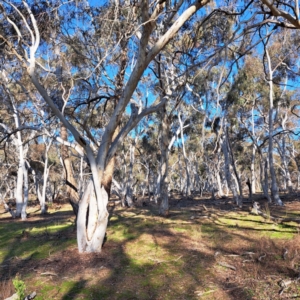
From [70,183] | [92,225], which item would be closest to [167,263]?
[92,225]

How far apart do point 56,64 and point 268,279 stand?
785cm

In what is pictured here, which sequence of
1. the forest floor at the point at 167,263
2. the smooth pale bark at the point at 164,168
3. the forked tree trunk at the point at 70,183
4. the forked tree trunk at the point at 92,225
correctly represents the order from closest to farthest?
1. the forest floor at the point at 167,263
2. the forked tree trunk at the point at 92,225
3. the forked tree trunk at the point at 70,183
4. the smooth pale bark at the point at 164,168

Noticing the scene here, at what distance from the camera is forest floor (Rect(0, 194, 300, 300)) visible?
4297 mm

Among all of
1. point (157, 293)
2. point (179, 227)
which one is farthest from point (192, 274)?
point (179, 227)

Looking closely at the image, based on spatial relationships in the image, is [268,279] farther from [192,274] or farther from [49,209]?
[49,209]

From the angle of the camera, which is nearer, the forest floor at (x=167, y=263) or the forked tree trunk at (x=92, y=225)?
the forest floor at (x=167, y=263)

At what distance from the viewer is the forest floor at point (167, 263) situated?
169 inches

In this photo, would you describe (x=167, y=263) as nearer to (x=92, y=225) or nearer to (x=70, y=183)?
(x=92, y=225)

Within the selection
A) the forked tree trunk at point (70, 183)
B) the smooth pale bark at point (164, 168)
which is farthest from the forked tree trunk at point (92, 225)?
the smooth pale bark at point (164, 168)

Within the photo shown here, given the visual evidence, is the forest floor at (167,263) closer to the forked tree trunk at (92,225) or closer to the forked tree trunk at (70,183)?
the forked tree trunk at (92,225)

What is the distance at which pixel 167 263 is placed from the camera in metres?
5.50

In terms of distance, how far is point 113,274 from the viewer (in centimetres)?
507

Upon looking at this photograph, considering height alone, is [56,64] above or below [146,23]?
above

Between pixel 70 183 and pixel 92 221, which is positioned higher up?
pixel 70 183
